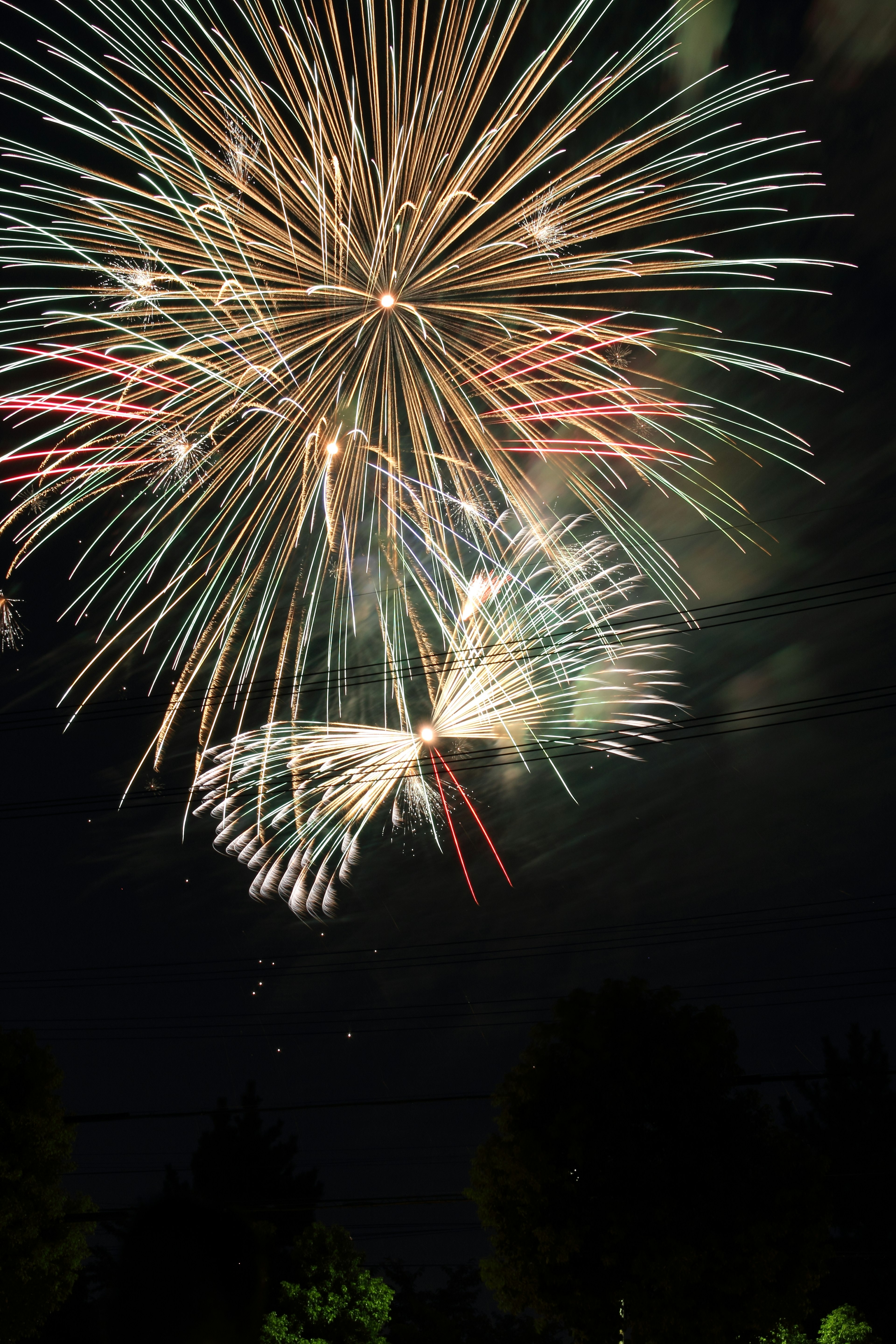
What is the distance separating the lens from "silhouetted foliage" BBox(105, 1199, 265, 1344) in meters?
2.33

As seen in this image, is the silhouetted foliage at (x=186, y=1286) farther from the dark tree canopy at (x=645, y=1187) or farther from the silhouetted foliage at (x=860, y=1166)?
the silhouetted foliage at (x=860, y=1166)

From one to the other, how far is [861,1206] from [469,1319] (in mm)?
20322

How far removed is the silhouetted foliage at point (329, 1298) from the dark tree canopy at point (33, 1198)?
22.6 feet

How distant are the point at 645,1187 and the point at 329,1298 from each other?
37.4 feet

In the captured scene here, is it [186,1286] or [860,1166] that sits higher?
[860,1166]

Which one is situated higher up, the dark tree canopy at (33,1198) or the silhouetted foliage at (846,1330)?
the dark tree canopy at (33,1198)

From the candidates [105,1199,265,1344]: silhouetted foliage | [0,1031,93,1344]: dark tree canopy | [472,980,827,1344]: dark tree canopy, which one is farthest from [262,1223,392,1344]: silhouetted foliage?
[105,1199,265,1344]: silhouetted foliage

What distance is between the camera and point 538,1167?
14.2 m

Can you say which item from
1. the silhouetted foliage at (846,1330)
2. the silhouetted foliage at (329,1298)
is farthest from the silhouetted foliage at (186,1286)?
the silhouetted foliage at (846,1330)

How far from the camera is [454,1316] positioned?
43219mm

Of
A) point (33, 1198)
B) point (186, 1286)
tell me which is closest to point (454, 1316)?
point (33, 1198)

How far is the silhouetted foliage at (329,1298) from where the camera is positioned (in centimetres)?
2167

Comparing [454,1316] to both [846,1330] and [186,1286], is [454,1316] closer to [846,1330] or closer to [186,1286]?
[846,1330]

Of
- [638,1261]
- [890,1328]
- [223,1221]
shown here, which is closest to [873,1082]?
[890,1328]
